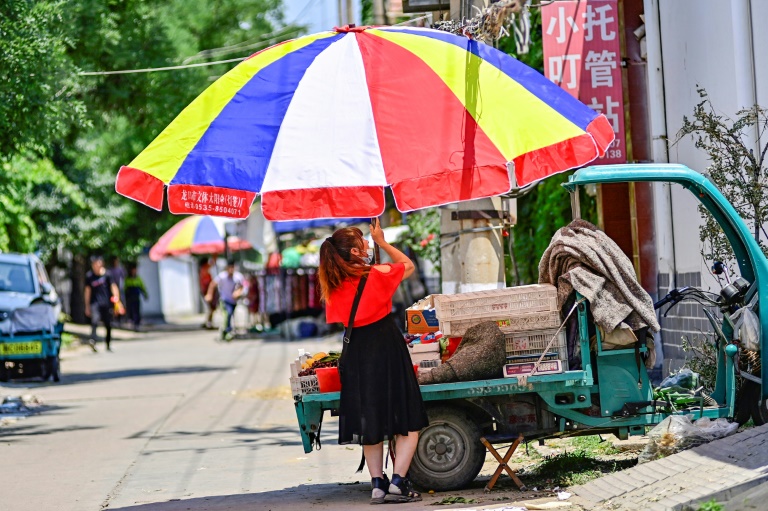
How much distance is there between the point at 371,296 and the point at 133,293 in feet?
103

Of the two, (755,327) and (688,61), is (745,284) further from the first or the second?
(688,61)

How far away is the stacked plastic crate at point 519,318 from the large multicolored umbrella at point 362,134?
28.1 inches

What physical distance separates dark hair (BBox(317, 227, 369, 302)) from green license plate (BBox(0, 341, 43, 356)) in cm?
1210

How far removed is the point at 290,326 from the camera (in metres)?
28.8

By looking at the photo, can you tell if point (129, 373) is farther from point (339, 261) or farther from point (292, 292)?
point (339, 261)

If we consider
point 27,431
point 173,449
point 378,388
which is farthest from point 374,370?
point 27,431

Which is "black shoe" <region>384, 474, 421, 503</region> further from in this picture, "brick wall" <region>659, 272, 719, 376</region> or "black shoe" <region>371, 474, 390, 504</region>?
"brick wall" <region>659, 272, 719, 376</region>

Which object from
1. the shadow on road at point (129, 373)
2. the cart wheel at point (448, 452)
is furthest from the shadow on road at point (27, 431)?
the cart wheel at point (448, 452)

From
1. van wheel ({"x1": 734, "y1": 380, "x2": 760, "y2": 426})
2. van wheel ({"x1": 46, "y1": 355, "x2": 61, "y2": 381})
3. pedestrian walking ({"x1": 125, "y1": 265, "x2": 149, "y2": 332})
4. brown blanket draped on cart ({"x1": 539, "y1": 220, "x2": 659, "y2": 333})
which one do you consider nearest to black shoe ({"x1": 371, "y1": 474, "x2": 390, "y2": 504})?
brown blanket draped on cart ({"x1": 539, "y1": 220, "x2": 659, "y2": 333})

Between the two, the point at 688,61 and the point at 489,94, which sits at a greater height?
the point at 688,61

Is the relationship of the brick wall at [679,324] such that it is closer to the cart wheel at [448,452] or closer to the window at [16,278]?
the cart wheel at [448,452]

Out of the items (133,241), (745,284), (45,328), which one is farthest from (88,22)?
(133,241)

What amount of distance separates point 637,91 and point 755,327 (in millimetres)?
6590

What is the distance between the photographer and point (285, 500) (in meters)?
8.51
